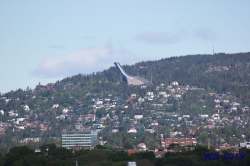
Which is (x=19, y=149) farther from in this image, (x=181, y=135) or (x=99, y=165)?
(x=181, y=135)

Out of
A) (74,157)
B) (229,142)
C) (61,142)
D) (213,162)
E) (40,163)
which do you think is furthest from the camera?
(61,142)

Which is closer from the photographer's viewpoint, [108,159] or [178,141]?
[108,159]

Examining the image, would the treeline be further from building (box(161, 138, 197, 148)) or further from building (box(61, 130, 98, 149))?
building (box(61, 130, 98, 149))

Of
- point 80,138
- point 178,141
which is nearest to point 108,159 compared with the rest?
point 178,141

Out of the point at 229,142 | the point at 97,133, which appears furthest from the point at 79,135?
the point at 229,142

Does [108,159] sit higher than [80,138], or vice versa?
[80,138]

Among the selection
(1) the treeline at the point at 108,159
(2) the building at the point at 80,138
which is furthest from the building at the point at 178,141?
(1) the treeline at the point at 108,159

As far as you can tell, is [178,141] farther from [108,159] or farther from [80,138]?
[108,159]

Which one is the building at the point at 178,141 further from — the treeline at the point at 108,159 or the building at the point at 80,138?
the treeline at the point at 108,159

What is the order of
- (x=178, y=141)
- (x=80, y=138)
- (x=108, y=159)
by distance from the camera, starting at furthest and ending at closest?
(x=80, y=138)
(x=178, y=141)
(x=108, y=159)
